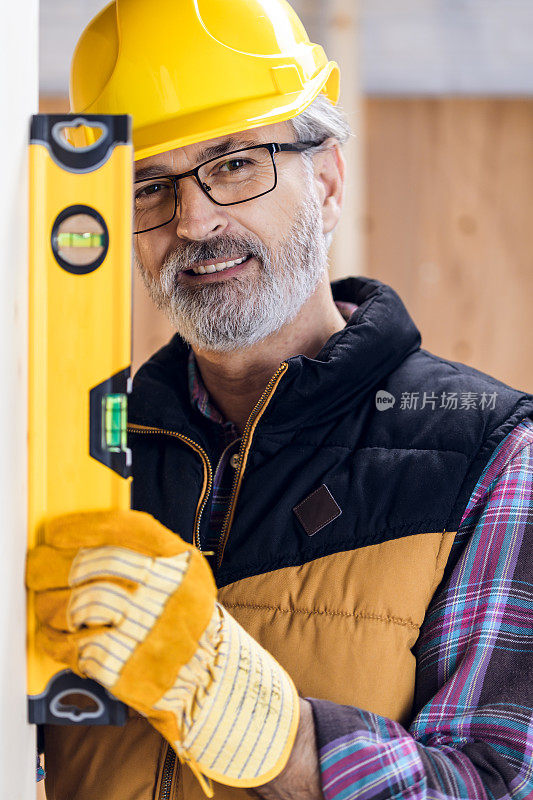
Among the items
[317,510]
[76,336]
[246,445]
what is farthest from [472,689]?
[76,336]

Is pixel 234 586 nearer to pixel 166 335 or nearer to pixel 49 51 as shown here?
pixel 166 335

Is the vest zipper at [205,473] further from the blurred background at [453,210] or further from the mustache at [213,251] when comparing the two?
the blurred background at [453,210]

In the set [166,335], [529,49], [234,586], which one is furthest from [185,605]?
[529,49]

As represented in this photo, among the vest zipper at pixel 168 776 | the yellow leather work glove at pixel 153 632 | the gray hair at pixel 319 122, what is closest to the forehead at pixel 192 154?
the gray hair at pixel 319 122

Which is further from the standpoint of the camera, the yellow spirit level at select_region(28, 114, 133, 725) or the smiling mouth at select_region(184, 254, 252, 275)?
the smiling mouth at select_region(184, 254, 252, 275)

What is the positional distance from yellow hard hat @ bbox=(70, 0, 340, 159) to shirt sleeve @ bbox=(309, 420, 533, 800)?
0.62 metres

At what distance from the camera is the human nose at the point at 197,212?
1278 mm

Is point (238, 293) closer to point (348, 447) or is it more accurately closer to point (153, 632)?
point (348, 447)

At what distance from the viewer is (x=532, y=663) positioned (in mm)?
1000

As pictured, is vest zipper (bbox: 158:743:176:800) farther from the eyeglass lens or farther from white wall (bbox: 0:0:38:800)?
the eyeglass lens

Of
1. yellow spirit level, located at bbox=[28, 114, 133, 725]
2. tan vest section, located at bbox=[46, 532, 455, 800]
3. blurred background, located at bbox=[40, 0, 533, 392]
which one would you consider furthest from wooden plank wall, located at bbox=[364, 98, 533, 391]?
yellow spirit level, located at bbox=[28, 114, 133, 725]

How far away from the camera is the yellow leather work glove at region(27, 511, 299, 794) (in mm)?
672

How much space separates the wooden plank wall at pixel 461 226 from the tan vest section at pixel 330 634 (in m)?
2.62

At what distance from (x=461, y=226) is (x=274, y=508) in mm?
2806
